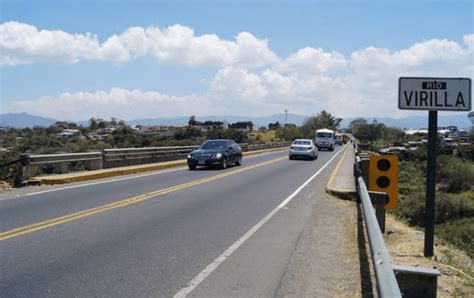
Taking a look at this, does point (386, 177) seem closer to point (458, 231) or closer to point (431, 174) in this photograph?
point (431, 174)

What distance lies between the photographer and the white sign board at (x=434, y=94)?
278 inches

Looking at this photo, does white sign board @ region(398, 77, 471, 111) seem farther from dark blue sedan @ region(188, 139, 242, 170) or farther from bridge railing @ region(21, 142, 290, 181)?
dark blue sedan @ region(188, 139, 242, 170)

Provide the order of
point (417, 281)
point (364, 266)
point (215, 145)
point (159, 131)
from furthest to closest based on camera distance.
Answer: point (159, 131) → point (215, 145) → point (364, 266) → point (417, 281)

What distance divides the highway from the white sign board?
9.70 feet

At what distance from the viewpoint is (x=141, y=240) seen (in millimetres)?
8312

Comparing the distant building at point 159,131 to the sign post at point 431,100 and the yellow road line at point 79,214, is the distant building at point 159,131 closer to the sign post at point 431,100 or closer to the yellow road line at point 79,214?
the yellow road line at point 79,214

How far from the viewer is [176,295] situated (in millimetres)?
5594

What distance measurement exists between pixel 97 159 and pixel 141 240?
1431 cm

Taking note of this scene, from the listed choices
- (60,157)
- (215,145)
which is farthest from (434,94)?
(215,145)

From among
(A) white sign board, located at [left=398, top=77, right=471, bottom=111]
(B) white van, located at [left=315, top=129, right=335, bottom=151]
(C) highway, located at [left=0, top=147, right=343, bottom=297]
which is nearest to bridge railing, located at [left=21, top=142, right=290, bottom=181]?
(C) highway, located at [left=0, top=147, right=343, bottom=297]

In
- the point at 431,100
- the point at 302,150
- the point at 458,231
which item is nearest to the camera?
the point at 431,100

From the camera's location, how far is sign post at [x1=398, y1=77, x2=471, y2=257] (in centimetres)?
708

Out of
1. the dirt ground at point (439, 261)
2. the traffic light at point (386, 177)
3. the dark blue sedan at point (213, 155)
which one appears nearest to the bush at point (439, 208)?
the dark blue sedan at point (213, 155)

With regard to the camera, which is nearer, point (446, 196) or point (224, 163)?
point (224, 163)
